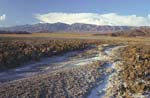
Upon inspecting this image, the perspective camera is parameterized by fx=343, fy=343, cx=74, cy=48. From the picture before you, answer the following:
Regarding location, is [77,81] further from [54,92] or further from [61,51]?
[61,51]

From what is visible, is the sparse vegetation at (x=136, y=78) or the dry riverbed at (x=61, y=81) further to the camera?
the sparse vegetation at (x=136, y=78)

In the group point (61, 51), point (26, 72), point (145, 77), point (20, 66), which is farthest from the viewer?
point (61, 51)

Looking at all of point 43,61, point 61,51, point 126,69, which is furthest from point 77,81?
point 61,51

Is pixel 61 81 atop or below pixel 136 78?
atop

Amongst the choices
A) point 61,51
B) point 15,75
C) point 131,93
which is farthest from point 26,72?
point 61,51

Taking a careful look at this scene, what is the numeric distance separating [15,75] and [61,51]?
18.8 metres

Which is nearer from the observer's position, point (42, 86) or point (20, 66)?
point (42, 86)

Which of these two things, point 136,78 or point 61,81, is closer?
point 61,81

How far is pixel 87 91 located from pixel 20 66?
1294 cm

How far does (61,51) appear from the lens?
48.8 meters

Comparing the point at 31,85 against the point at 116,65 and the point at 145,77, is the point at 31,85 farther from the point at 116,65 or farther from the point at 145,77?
the point at 116,65

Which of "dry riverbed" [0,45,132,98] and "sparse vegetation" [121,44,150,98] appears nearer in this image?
"dry riverbed" [0,45,132,98]

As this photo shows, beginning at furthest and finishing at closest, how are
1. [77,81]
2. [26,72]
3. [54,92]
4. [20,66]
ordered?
[20,66], [26,72], [77,81], [54,92]

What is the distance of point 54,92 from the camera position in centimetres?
2333
